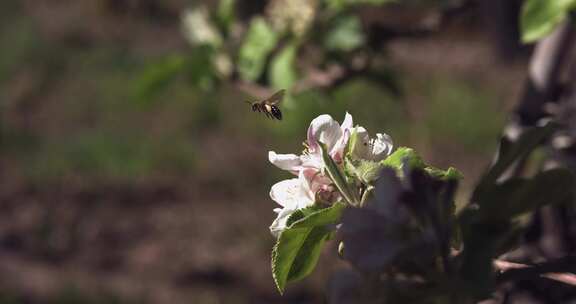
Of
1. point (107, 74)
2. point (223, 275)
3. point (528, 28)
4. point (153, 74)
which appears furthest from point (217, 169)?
point (528, 28)

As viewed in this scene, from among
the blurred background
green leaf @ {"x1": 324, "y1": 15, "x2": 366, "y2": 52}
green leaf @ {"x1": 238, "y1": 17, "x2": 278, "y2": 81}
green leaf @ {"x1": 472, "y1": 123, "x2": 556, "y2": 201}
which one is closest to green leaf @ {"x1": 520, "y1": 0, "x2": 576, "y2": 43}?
green leaf @ {"x1": 472, "y1": 123, "x2": 556, "y2": 201}

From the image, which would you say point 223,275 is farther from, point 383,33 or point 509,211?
point 509,211

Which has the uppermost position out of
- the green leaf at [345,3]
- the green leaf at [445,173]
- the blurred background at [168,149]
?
the blurred background at [168,149]

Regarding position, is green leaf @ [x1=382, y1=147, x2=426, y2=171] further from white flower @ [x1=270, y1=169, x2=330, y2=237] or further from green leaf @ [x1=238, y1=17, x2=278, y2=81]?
green leaf @ [x1=238, y1=17, x2=278, y2=81]

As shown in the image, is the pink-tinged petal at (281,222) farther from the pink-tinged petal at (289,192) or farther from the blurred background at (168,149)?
the blurred background at (168,149)

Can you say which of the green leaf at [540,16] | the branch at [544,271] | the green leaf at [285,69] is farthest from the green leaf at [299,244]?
the green leaf at [285,69]

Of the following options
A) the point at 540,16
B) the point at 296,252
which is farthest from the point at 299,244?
the point at 540,16
